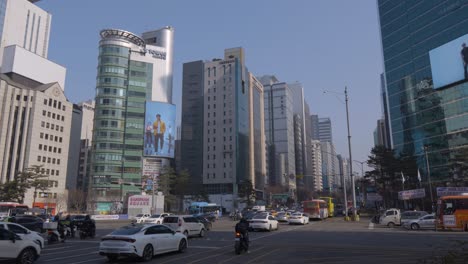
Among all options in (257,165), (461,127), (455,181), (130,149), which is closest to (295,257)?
(455,181)

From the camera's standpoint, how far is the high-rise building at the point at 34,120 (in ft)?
323

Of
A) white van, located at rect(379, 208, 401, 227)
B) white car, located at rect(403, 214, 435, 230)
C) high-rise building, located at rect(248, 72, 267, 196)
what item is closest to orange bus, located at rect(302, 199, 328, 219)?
white van, located at rect(379, 208, 401, 227)

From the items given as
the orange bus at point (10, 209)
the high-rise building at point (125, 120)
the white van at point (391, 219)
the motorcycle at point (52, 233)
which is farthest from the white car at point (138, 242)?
the high-rise building at point (125, 120)

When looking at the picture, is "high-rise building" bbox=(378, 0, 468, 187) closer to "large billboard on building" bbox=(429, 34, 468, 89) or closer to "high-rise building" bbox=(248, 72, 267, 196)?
"large billboard on building" bbox=(429, 34, 468, 89)

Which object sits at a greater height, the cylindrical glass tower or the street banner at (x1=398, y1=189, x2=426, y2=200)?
the cylindrical glass tower

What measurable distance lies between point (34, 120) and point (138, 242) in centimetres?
10190

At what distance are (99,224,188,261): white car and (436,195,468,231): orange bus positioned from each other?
25.4 metres

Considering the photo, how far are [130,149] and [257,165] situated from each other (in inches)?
2625

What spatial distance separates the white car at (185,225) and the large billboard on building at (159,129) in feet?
281

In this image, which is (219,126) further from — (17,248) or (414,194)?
(17,248)

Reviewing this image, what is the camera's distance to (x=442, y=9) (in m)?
86.1

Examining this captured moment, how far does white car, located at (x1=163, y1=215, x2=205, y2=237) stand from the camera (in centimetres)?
2547

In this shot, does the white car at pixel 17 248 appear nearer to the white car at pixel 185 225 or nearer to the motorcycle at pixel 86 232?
the white car at pixel 185 225

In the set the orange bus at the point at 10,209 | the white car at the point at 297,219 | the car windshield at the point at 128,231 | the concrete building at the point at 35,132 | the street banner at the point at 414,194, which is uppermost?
the concrete building at the point at 35,132
